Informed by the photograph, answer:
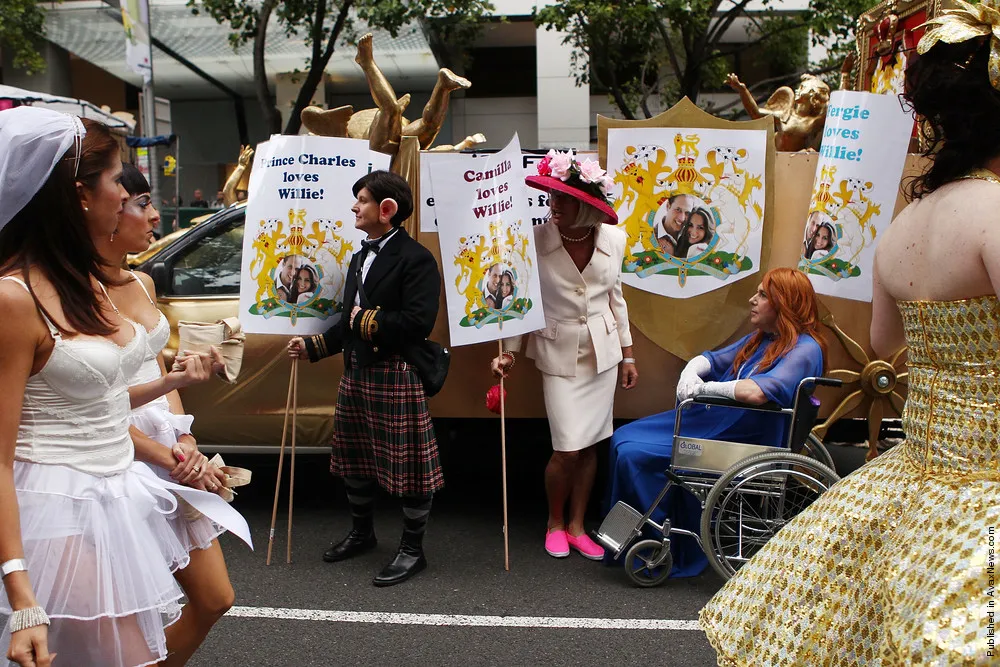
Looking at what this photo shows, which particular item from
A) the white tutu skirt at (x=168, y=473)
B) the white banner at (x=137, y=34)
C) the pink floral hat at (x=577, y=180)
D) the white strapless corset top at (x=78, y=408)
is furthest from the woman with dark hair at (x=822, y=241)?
the white banner at (x=137, y=34)

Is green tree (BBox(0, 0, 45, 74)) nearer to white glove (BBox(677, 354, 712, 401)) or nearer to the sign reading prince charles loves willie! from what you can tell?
the sign reading prince charles loves willie!

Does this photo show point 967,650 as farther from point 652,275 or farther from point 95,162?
point 652,275

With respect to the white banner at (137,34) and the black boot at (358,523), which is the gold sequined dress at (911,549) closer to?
the black boot at (358,523)

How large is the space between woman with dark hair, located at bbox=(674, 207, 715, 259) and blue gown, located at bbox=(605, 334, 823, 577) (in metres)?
0.59

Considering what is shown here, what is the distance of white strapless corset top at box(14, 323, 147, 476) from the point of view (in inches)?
74.8

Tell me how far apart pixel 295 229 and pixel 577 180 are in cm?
135

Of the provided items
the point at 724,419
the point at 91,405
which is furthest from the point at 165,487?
the point at 724,419

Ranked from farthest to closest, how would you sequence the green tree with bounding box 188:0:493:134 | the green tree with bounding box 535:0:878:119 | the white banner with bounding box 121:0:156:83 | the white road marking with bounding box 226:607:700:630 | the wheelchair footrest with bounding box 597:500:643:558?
the green tree with bounding box 188:0:493:134, the green tree with bounding box 535:0:878:119, the white banner with bounding box 121:0:156:83, the wheelchair footrest with bounding box 597:500:643:558, the white road marking with bounding box 226:607:700:630

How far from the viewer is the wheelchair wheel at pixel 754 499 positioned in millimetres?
3793

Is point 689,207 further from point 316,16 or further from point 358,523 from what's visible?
point 316,16

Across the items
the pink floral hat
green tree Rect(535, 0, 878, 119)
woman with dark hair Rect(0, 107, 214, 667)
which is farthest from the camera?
green tree Rect(535, 0, 878, 119)

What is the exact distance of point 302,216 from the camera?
4.34m

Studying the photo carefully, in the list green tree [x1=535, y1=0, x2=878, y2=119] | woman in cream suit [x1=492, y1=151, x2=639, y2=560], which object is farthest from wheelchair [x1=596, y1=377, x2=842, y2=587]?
green tree [x1=535, y1=0, x2=878, y2=119]

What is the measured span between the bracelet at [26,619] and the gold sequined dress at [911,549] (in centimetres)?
143
